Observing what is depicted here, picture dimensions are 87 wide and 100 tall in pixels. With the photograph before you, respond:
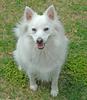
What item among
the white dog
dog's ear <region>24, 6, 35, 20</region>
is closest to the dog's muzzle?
the white dog

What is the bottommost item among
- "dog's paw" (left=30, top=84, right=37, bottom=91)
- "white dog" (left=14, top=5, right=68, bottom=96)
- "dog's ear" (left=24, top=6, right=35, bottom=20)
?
"dog's paw" (left=30, top=84, right=37, bottom=91)

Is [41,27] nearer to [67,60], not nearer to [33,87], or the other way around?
[33,87]

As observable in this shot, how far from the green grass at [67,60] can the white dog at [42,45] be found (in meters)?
0.18

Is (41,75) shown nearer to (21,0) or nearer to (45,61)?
(45,61)

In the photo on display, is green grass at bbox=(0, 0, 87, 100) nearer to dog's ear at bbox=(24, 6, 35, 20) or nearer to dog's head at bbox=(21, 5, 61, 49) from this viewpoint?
dog's head at bbox=(21, 5, 61, 49)

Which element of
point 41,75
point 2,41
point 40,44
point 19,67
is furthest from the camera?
point 2,41

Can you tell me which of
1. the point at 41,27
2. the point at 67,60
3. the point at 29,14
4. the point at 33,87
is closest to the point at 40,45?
the point at 41,27

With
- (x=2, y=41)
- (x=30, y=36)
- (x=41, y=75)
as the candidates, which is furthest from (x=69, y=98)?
(x=2, y=41)

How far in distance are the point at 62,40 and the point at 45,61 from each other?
11.2 inches

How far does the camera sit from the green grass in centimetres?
354

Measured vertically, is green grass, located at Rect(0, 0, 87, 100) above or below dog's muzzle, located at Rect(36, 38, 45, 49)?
below

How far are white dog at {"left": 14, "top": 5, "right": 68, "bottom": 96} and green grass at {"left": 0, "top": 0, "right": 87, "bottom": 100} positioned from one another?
7.1 inches

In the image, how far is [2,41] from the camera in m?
4.16

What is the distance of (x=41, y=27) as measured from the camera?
9.68ft
